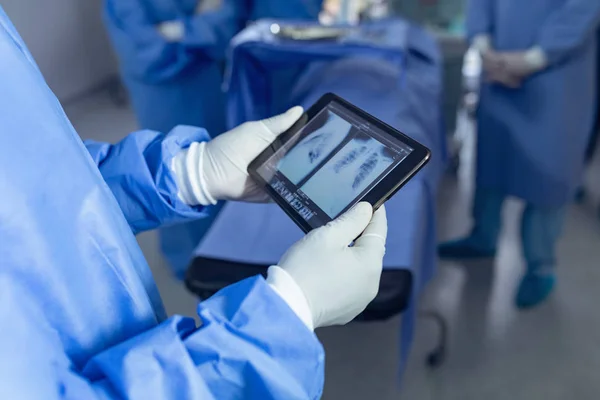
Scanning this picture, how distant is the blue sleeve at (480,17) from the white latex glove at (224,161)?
1.04m

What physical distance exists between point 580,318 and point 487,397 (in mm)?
480

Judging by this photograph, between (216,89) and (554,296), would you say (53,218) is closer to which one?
(216,89)

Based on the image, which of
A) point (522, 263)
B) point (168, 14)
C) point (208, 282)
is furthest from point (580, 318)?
point (168, 14)

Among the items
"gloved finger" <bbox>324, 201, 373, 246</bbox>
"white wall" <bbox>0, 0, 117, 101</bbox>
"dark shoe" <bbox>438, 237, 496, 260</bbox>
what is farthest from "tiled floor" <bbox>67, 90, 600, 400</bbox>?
"white wall" <bbox>0, 0, 117, 101</bbox>

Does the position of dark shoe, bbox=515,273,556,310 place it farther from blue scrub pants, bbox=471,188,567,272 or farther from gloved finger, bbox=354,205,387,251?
gloved finger, bbox=354,205,387,251

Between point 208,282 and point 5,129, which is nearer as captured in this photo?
Answer: point 5,129

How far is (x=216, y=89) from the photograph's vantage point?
1.65 metres

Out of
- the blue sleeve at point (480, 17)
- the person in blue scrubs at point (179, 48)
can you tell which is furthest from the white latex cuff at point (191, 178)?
the blue sleeve at point (480, 17)

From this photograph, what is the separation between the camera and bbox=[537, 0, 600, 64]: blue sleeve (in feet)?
4.45

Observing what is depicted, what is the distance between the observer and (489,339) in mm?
1598

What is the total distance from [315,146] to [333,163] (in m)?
0.06

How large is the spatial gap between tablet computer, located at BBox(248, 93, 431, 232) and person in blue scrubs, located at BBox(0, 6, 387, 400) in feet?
0.18

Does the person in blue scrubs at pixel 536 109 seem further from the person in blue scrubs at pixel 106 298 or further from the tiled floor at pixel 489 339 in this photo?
the person in blue scrubs at pixel 106 298

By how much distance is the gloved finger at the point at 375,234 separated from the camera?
2.11 ft
